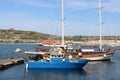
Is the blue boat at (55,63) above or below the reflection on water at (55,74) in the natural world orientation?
above

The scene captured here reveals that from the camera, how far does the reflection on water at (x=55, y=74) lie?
177 ft

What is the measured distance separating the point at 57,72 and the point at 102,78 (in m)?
9.21

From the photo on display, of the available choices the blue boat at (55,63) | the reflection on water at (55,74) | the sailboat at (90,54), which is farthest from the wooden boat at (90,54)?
the reflection on water at (55,74)

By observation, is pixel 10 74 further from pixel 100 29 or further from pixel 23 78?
pixel 100 29

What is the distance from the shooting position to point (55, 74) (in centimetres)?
5753

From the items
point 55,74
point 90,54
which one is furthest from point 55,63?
point 90,54

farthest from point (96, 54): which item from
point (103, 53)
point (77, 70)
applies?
point (77, 70)

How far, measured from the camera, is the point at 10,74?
57344 millimetres

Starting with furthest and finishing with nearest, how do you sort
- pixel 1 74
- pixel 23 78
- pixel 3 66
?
pixel 3 66 → pixel 1 74 → pixel 23 78

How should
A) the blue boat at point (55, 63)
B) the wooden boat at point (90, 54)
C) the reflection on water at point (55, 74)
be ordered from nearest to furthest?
the reflection on water at point (55, 74) → the blue boat at point (55, 63) → the wooden boat at point (90, 54)

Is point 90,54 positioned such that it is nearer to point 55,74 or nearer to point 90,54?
point 90,54

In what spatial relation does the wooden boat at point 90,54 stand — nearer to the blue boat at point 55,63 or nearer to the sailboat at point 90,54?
the sailboat at point 90,54

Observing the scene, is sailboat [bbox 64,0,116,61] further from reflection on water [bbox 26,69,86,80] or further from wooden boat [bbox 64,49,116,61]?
reflection on water [bbox 26,69,86,80]

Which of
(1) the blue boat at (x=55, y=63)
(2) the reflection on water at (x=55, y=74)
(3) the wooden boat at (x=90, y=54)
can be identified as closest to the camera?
(2) the reflection on water at (x=55, y=74)
